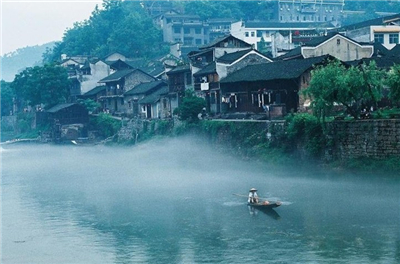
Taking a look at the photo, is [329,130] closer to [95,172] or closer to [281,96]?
[281,96]

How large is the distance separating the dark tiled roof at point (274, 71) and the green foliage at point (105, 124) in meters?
16.8

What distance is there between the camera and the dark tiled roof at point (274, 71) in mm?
38750

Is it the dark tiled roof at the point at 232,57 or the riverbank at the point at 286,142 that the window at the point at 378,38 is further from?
the riverbank at the point at 286,142

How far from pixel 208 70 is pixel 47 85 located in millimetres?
24965

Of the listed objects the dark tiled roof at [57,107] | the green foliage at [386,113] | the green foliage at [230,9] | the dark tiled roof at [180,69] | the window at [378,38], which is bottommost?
the green foliage at [386,113]

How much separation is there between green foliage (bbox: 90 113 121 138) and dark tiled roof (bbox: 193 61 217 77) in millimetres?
11990

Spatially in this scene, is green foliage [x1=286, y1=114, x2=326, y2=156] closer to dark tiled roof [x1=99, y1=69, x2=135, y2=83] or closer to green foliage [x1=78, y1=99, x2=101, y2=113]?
dark tiled roof [x1=99, y1=69, x2=135, y2=83]

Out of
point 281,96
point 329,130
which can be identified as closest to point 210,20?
point 281,96

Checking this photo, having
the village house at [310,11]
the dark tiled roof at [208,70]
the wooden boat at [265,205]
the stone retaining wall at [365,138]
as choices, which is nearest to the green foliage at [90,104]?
the dark tiled roof at [208,70]

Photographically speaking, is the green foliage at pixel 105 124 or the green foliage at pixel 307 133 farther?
the green foliage at pixel 105 124

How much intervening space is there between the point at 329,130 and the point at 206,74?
1834cm

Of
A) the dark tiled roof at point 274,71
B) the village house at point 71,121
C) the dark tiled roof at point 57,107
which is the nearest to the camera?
the dark tiled roof at point 274,71

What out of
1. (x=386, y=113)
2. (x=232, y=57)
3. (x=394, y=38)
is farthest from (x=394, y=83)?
(x=394, y=38)

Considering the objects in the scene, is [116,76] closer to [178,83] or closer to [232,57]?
[178,83]
